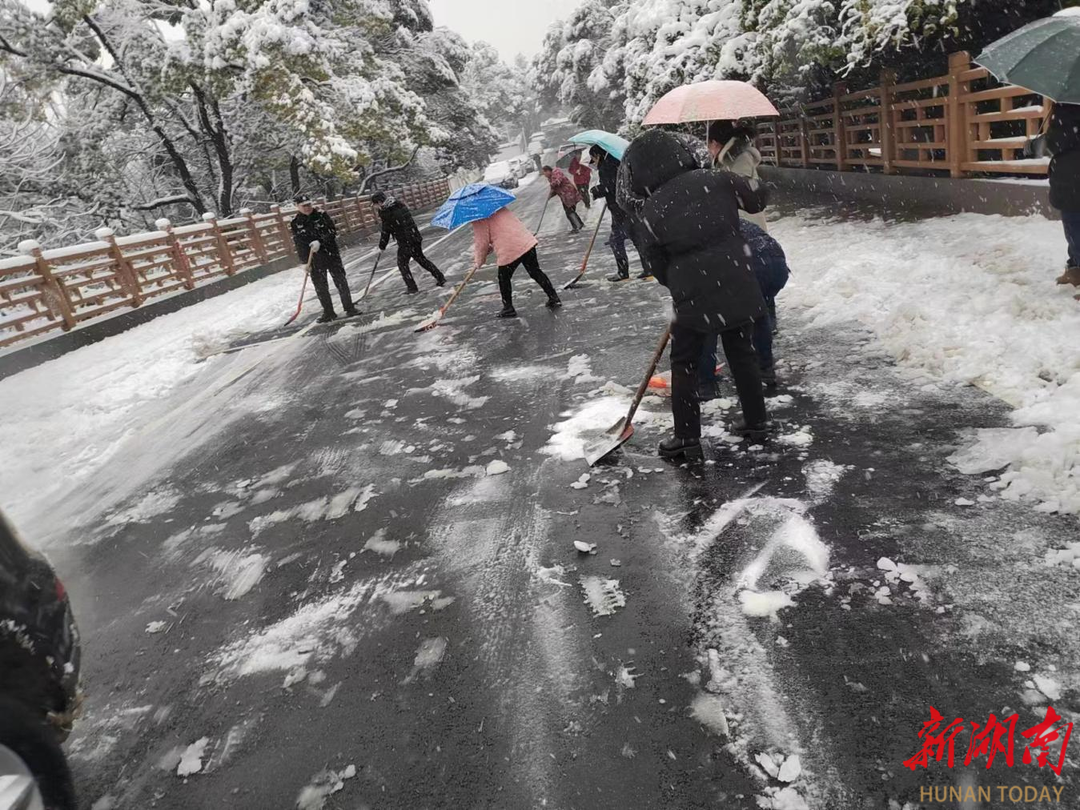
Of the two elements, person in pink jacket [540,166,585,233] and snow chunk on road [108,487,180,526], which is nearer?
snow chunk on road [108,487,180,526]

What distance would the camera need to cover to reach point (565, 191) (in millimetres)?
14680

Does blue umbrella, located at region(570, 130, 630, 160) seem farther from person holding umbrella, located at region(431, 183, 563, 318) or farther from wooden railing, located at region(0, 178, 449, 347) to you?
wooden railing, located at region(0, 178, 449, 347)

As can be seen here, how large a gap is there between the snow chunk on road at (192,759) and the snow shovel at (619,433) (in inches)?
89.9

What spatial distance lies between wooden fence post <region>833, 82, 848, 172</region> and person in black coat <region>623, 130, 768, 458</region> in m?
10.8

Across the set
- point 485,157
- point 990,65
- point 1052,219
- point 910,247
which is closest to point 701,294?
point 990,65

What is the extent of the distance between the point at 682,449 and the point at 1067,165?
3.66 m

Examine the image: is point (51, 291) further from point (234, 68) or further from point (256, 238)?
point (234, 68)

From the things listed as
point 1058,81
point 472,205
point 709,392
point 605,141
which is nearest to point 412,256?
point 472,205

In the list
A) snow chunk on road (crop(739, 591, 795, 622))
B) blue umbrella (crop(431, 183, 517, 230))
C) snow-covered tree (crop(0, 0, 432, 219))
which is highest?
snow-covered tree (crop(0, 0, 432, 219))

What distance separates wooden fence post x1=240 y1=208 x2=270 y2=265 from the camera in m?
18.1

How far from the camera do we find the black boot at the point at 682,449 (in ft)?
12.1

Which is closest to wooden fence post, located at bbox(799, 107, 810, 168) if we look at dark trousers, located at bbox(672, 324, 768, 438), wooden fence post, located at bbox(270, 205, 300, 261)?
dark trousers, located at bbox(672, 324, 768, 438)

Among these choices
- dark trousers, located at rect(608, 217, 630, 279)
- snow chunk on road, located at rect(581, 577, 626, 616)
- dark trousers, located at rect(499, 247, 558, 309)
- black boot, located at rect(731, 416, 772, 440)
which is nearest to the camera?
snow chunk on road, located at rect(581, 577, 626, 616)

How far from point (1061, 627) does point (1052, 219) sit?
672cm
